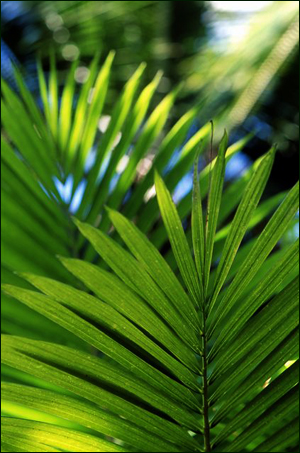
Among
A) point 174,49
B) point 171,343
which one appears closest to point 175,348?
point 171,343

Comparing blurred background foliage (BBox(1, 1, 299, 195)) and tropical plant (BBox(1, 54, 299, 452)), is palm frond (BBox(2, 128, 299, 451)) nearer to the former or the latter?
tropical plant (BBox(1, 54, 299, 452))

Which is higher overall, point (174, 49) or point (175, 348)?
point (174, 49)

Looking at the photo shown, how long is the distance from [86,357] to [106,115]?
108 inches

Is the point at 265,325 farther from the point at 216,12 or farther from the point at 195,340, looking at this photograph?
the point at 216,12

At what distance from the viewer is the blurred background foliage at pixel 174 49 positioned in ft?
9.08

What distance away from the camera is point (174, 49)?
11.5 feet

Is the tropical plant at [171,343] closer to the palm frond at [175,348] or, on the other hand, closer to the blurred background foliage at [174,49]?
the palm frond at [175,348]

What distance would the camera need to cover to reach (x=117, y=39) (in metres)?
3.20

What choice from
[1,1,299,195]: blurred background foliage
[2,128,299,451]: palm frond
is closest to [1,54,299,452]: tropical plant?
[2,128,299,451]: palm frond

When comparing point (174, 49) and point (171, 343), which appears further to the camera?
point (174, 49)

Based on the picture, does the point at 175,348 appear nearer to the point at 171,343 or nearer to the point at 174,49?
the point at 171,343

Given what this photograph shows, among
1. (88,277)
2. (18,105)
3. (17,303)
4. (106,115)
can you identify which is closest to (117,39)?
(106,115)

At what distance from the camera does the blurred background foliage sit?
277 centimetres

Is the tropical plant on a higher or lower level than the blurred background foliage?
lower
